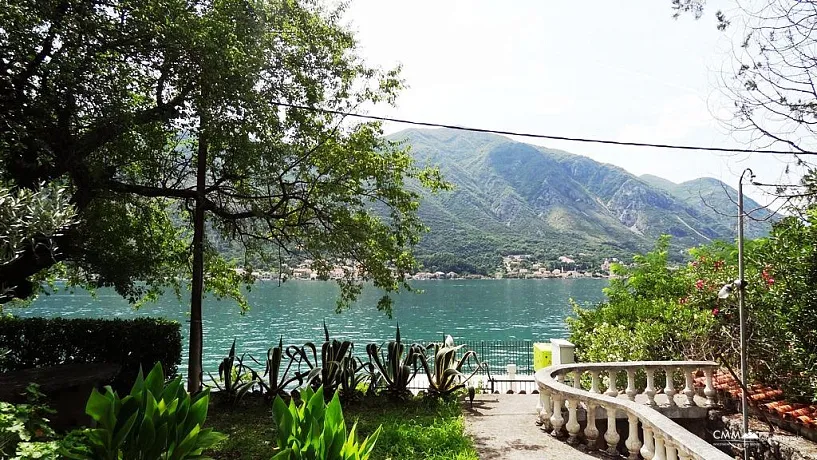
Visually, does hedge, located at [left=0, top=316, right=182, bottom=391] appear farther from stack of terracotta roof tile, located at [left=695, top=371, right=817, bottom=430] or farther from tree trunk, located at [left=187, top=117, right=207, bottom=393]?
stack of terracotta roof tile, located at [left=695, top=371, right=817, bottom=430]

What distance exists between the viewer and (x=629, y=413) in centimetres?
488

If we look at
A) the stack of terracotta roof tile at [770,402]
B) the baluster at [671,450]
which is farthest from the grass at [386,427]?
the stack of terracotta roof tile at [770,402]

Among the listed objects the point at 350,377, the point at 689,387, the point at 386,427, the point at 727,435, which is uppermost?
the point at 689,387

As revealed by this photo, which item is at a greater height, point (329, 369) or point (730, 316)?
point (730, 316)

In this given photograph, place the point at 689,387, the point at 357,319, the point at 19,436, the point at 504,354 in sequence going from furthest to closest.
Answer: the point at 357,319
the point at 504,354
the point at 689,387
the point at 19,436

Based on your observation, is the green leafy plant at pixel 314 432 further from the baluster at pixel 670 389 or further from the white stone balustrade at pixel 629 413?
the baluster at pixel 670 389

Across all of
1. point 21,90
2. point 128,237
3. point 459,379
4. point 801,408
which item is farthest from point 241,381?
point 801,408

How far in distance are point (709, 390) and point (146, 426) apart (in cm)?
706

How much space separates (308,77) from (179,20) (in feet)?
8.49

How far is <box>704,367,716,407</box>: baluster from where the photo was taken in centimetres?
711

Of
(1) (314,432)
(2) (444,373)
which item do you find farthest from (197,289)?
(1) (314,432)

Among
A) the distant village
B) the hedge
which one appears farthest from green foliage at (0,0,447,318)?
the distant village

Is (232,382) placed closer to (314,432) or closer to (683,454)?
(314,432)

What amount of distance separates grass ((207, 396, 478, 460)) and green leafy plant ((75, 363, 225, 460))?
4.32 feet
